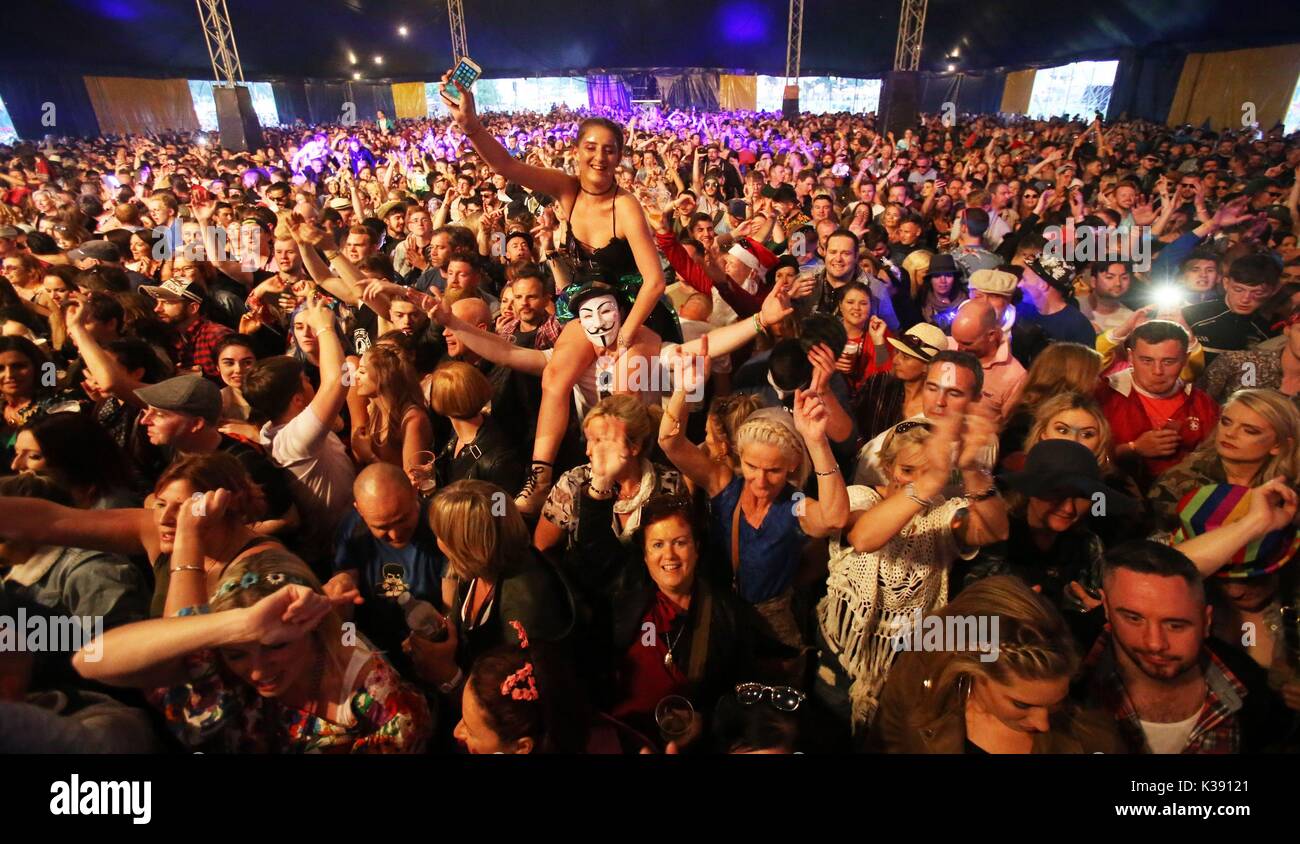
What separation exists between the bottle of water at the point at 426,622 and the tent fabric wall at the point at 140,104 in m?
33.7

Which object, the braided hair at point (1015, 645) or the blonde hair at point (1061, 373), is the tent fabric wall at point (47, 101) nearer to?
the blonde hair at point (1061, 373)

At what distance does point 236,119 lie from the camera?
1513 cm

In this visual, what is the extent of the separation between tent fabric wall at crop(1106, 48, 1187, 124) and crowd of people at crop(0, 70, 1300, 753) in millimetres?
22580

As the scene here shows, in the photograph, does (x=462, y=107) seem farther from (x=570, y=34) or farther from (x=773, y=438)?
(x=570, y=34)

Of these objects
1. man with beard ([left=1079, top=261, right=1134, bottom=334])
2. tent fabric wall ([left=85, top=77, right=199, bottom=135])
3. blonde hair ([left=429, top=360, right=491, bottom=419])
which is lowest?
blonde hair ([left=429, top=360, right=491, bottom=419])

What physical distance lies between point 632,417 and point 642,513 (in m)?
0.35

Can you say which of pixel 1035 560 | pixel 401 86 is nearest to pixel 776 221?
pixel 1035 560

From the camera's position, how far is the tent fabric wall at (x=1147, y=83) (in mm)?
19953

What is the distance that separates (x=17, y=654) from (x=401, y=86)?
128 ft

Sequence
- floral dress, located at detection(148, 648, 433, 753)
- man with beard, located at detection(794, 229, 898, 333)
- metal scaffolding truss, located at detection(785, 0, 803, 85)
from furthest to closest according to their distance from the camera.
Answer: metal scaffolding truss, located at detection(785, 0, 803, 85)
man with beard, located at detection(794, 229, 898, 333)
floral dress, located at detection(148, 648, 433, 753)

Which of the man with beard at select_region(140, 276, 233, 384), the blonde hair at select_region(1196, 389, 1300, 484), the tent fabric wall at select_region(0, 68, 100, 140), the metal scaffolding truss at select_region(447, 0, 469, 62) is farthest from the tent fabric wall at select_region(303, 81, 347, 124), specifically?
the blonde hair at select_region(1196, 389, 1300, 484)

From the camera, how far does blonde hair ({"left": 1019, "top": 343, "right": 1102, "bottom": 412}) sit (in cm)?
278

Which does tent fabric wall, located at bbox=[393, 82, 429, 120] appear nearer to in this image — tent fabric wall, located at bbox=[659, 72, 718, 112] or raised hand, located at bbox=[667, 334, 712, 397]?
tent fabric wall, located at bbox=[659, 72, 718, 112]
